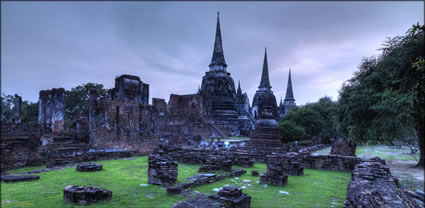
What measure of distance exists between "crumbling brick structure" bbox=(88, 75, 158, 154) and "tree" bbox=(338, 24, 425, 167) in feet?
41.1

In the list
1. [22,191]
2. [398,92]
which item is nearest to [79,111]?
[22,191]

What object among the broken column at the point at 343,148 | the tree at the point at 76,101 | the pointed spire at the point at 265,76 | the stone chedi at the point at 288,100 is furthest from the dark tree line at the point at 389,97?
the stone chedi at the point at 288,100

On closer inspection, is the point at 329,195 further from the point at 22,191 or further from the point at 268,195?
the point at 22,191

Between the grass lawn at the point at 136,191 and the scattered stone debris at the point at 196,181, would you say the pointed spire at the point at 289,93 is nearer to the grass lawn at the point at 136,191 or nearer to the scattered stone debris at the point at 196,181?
the grass lawn at the point at 136,191

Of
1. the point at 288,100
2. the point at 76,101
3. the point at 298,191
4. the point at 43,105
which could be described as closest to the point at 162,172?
the point at 298,191

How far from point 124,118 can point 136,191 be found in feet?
31.6

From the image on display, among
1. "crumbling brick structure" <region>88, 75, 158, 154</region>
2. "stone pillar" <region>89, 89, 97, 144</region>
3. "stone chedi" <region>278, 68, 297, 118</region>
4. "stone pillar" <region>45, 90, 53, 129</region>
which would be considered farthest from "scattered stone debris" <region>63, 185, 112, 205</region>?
"stone chedi" <region>278, 68, 297, 118</region>

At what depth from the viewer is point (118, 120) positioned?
14508 mm

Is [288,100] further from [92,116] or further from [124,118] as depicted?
[92,116]

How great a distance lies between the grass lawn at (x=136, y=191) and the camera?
5.11 metres

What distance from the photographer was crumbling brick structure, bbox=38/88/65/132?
1725 cm

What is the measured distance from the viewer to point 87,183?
6777 mm

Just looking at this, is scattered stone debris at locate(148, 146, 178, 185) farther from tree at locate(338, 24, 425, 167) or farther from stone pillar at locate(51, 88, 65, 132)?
stone pillar at locate(51, 88, 65, 132)

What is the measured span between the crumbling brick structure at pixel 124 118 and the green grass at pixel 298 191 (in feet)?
29.0
